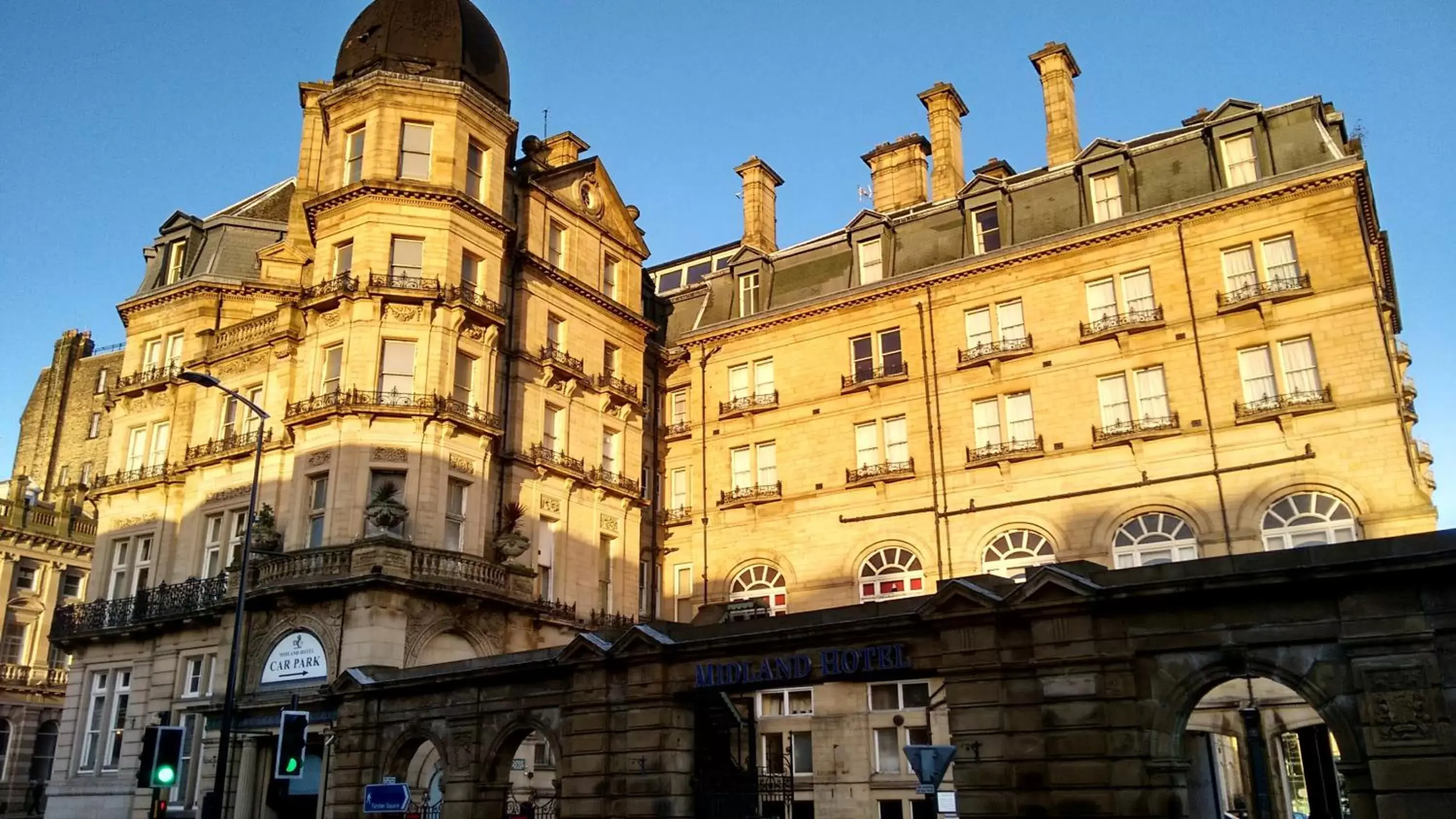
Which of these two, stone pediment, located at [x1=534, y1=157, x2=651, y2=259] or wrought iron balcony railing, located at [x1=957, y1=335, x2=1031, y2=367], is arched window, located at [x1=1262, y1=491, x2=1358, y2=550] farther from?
stone pediment, located at [x1=534, y1=157, x2=651, y2=259]

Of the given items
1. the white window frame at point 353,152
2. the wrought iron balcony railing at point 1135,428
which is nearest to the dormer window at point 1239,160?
the wrought iron balcony railing at point 1135,428

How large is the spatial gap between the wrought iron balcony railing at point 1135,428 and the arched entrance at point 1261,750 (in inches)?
302

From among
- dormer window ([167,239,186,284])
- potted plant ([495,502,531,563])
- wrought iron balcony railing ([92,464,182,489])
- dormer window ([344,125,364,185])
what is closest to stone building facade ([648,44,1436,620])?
potted plant ([495,502,531,563])

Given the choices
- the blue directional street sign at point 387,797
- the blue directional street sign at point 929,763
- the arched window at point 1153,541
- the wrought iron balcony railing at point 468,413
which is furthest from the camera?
the wrought iron balcony railing at point 468,413

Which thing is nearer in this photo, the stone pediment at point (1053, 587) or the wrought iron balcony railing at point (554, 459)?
the stone pediment at point (1053, 587)

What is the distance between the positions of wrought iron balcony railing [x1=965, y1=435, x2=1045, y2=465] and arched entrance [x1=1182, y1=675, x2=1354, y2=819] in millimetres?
9022

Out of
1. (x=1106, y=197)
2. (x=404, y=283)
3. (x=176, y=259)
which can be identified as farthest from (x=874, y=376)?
(x=176, y=259)

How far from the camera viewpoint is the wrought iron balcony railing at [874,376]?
1585 inches

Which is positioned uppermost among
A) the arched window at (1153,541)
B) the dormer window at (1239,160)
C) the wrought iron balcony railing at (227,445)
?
the dormer window at (1239,160)

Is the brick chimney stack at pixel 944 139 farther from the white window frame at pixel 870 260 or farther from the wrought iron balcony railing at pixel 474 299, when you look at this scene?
the wrought iron balcony railing at pixel 474 299

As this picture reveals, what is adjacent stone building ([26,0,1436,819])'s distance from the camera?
33094mm

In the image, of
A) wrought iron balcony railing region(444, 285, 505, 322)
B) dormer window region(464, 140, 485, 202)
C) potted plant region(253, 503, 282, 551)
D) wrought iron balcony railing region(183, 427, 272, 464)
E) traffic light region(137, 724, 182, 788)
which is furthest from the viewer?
dormer window region(464, 140, 485, 202)

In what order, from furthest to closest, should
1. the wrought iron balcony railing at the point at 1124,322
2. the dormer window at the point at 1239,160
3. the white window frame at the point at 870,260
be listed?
the white window frame at the point at 870,260 → the wrought iron balcony railing at the point at 1124,322 → the dormer window at the point at 1239,160

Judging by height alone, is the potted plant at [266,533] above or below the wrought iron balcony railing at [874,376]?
below
